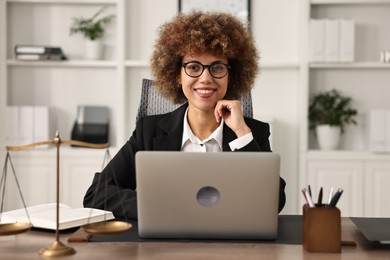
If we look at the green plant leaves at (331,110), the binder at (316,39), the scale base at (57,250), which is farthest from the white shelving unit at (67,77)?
the scale base at (57,250)

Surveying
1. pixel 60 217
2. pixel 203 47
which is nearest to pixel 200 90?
pixel 203 47

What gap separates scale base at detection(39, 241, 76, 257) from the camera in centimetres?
144

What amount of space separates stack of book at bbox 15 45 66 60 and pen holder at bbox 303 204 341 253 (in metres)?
2.98

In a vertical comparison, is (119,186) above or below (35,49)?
below

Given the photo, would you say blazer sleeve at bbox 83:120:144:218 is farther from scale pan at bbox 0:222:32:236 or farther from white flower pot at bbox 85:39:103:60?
white flower pot at bbox 85:39:103:60

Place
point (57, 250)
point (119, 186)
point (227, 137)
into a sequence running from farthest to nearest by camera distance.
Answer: point (227, 137)
point (119, 186)
point (57, 250)

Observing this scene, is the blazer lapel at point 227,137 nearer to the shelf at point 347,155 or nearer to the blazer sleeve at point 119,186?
the blazer sleeve at point 119,186

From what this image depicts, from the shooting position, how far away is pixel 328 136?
4.08m

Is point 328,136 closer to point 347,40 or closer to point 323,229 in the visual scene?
point 347,40

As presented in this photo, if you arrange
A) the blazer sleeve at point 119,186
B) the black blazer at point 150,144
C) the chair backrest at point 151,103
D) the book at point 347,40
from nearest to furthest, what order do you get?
the blazer sleeve at point 119,186, the black blazer at point 150,144, the chair backrest at point 151,103, the book at point 347,40

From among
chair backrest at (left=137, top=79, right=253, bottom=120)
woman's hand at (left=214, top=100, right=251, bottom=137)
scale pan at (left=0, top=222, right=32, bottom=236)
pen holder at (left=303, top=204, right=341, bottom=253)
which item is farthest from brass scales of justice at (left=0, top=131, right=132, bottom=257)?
chair backrest at (left=137, top=79, right=253, bottom=120)

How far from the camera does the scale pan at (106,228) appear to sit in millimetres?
1497

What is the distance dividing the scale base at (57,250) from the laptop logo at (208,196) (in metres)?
0.34

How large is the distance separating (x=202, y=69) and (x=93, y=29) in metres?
2.10
